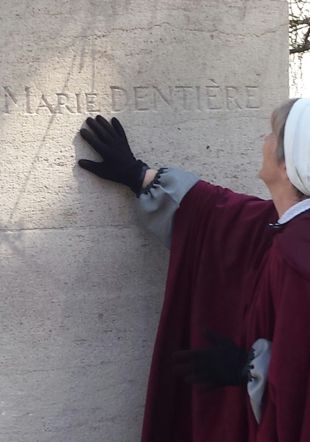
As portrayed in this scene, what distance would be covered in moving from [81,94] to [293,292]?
1.04 meters

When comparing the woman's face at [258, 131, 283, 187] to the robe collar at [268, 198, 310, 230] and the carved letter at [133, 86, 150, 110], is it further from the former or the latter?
the carved letter at [133, 86, 150, 110]

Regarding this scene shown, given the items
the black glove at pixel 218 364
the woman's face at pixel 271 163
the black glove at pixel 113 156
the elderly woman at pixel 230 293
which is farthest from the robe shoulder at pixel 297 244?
the black glove at pixel 113 156

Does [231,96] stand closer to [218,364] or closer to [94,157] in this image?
[94,157]

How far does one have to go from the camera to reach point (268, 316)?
6.50 ft

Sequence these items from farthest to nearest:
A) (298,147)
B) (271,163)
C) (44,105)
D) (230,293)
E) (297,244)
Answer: (44,105), (230,293), (271,163), (298,147), (297,244)

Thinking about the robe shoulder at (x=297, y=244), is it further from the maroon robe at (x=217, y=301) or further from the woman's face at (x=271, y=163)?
the woman's face at (x=271, y=163)

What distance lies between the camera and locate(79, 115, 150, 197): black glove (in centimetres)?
240

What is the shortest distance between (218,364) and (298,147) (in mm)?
622

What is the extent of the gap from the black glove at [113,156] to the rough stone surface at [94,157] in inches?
1.9

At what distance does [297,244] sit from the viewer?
1859 millimetres

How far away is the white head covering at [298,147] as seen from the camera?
195 centimetres

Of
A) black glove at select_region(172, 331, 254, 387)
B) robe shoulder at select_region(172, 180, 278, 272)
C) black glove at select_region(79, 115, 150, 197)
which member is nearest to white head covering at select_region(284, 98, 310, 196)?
robe shoulder at select_region(172, 180, 278, 272)

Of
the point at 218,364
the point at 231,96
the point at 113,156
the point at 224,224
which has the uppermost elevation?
the point at 231,96

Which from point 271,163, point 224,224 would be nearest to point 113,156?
point 224,224
